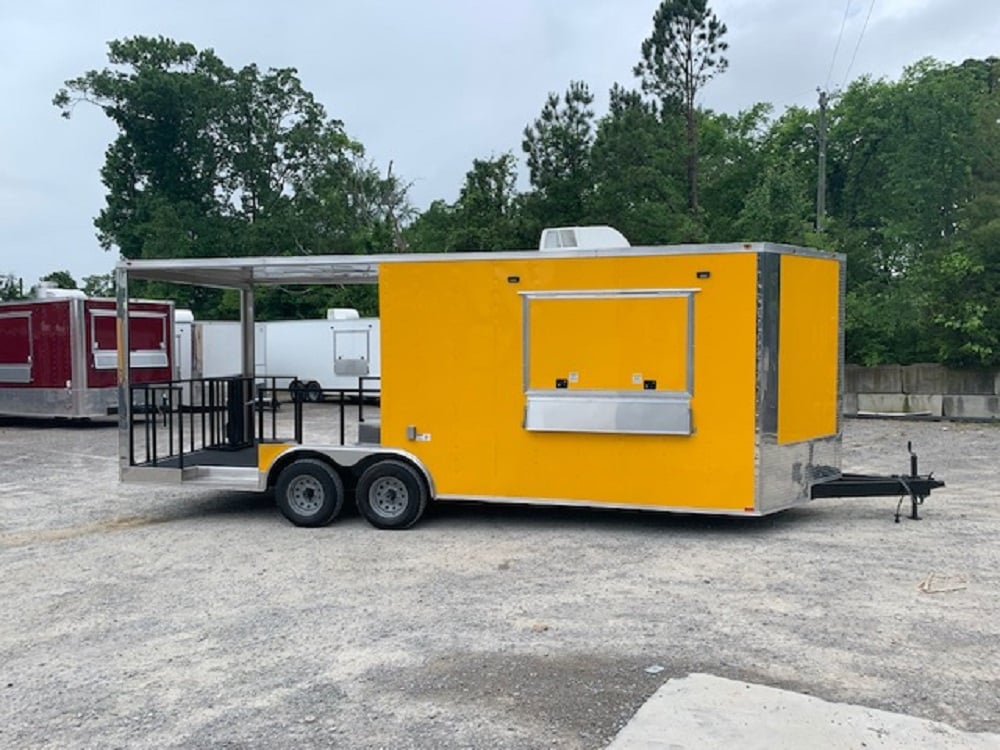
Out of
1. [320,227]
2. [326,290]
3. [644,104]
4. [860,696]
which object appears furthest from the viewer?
[320,227]

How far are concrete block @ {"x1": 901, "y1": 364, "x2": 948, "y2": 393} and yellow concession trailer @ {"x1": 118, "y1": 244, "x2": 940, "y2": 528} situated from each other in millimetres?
12201

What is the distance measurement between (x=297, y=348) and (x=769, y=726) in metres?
22.6

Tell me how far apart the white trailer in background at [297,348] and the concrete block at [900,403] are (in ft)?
40.2

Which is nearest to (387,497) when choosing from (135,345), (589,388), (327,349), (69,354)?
(589,388)

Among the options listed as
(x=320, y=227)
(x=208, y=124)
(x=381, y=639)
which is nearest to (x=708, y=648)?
(x=381, y=639)

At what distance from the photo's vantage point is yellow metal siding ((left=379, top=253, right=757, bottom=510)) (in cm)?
795

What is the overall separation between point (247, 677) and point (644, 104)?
18.8 metres

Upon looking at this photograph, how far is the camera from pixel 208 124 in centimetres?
3859

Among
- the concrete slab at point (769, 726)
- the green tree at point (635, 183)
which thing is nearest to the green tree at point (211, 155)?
the green tree at point (635, 183)

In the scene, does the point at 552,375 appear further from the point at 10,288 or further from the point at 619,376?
the point at 10,288

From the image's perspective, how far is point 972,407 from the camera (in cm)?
1934

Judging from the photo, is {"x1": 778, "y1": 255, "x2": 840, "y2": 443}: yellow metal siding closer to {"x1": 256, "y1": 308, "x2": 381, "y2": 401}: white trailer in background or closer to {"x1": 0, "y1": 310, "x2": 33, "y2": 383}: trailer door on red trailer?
{"x1": 256, "y1": 308, "x2": 381, "y2": 401}: white trailer in background

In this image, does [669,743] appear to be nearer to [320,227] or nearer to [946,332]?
[946,332]

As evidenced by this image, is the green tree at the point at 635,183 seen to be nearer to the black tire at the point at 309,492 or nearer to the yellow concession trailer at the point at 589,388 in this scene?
the yellow concession trailer at the point at 589,388
